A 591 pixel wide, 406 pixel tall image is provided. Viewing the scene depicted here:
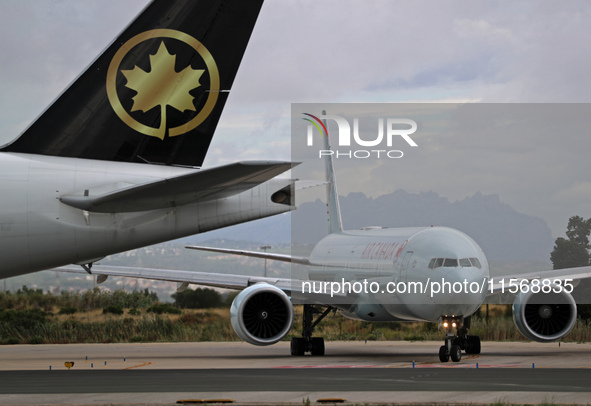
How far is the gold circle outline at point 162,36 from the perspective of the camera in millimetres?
12570

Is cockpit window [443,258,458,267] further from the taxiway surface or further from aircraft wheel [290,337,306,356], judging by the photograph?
aircraft wheel [290,337,306,356]

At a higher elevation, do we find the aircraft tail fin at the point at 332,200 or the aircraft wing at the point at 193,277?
the aircraft tail fin at the point at 332,200

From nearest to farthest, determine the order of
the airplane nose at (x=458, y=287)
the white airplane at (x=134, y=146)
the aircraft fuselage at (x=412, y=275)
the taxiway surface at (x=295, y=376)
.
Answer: the white airplane at (x=134, y=146)
the taxiway surface at (x=295, y=376)
the airplane nose at (x=458, y=287)
the aircraft fuselage at (x=412, y=275)

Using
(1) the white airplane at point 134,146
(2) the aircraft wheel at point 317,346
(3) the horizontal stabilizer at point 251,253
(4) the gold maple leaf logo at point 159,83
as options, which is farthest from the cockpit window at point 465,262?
(4) the gold maple leaf logo at point 159,83

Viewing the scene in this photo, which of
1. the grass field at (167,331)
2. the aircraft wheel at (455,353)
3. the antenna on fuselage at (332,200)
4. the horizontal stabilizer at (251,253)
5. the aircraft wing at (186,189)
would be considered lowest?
the aircraft wheel at (455,353)

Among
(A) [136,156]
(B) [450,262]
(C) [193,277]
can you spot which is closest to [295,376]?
(A) [136,156]

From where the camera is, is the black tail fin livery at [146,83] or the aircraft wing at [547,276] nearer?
the black tail fin livery at [146,83]

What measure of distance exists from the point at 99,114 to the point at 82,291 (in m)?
32.4

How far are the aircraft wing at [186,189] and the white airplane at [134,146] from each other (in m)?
0.04

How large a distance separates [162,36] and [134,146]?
161cm

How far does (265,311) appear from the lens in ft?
78.0

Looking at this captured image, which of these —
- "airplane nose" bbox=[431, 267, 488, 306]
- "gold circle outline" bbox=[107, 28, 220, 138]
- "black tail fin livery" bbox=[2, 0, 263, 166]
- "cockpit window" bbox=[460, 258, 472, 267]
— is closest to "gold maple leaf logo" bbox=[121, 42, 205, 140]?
"black tail fin livery" bbox=[2, 0, 263, 166]

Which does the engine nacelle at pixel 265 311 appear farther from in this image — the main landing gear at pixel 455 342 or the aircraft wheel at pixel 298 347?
the main landing gear at pixel 455 342

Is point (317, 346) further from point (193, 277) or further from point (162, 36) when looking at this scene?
point (162, 36)
